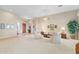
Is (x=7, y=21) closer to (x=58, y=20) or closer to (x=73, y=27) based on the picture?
(x=58, y=20)

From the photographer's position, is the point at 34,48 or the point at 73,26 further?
the point at 73,26

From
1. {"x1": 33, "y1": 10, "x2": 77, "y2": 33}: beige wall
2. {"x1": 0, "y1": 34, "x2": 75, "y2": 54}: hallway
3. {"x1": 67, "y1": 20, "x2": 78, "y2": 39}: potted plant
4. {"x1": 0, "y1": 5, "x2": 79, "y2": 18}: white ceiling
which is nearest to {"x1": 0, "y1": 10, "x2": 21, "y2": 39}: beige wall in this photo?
{"x1": 0, "y1": 5, "x2": 79, "y2": 18}: white ceiling

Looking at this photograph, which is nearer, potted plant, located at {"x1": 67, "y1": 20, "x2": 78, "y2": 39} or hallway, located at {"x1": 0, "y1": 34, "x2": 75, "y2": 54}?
hallway, located at {"x1": 0, "y1": 34, "x2": 75, "y2": 54}

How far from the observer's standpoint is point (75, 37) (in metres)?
10.2

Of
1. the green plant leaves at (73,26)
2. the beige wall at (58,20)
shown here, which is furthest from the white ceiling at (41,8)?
the green plant leaves at (73,26)

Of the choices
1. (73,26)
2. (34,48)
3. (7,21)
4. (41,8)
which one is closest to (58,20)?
(73,26)

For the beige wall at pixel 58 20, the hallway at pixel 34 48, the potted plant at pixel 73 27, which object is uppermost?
the beige wall at pixel 58 20

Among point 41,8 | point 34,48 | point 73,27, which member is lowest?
point 34,48

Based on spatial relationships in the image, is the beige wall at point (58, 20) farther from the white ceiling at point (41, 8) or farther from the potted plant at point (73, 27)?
the white ceiling at point (41, 8)

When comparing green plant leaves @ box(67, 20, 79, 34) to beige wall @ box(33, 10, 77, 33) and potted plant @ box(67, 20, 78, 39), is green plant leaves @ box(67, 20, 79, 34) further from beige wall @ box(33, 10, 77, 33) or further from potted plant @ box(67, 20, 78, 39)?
beige wall @ box(33, 10, 77, 33)

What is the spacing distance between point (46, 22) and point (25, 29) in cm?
1029

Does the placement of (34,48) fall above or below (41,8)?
below
